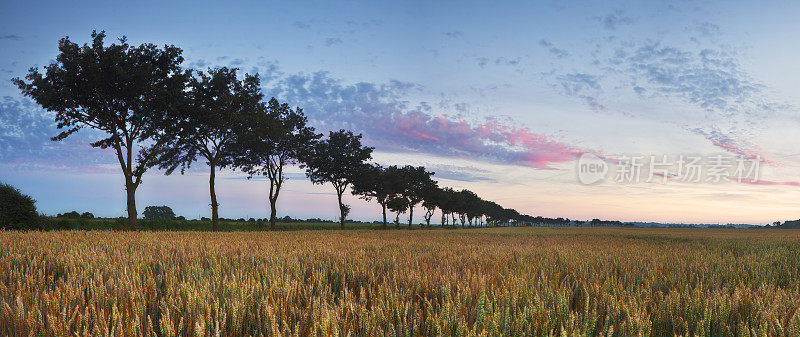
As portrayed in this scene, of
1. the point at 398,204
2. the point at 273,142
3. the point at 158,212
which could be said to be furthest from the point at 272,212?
the point at 158,212

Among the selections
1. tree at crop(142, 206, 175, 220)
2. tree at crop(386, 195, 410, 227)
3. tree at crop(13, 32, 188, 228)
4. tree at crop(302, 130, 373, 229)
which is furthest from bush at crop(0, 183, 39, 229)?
tree at crop(142, 206, 175, 220)

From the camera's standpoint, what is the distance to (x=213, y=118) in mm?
32406

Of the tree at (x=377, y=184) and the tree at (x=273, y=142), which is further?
the tree at (x=377, y=184)

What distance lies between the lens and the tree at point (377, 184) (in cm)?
6372

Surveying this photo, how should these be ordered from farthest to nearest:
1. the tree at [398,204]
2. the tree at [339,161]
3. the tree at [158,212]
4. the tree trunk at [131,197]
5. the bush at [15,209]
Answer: the tree at [158,212]
the tree at [398,204]
the tree at [339,161]
the tree trunk at [131,197]
the bush at [15,209]

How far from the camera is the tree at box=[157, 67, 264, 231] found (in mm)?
32500

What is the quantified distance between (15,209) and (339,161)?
129 ft

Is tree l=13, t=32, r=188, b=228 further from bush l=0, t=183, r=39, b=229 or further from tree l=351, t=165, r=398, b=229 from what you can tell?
tree l=351, t=165, r=398, b=229

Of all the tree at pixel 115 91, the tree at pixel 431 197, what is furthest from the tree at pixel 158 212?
the tree at pixel 115 91

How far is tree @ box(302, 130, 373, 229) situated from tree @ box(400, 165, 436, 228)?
16413 mm

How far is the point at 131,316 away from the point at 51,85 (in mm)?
34166

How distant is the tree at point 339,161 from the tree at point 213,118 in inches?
601

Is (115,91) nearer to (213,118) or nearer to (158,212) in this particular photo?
(213,118)

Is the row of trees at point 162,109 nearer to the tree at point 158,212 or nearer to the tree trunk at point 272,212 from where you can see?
the tree trunk at point 272,212
